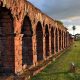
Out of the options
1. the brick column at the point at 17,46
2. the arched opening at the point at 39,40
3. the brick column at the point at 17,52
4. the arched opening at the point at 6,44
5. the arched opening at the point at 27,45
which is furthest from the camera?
the arched opening at the point at 39,40

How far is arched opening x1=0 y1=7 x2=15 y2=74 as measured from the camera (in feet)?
54.0

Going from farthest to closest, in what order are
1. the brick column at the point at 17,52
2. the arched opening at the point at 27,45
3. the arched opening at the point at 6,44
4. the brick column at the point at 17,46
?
the arched opening at the point at 27,45, the brick column at the point at 17,52, the brick column at the point at 17,46, the arched opening at the point at 6,44

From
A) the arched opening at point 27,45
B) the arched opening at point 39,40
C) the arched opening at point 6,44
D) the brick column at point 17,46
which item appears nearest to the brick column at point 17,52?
the brick column at point 17,46

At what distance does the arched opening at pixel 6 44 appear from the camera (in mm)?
16453

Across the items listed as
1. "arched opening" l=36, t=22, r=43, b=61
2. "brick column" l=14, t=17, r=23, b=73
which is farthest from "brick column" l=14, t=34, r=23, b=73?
"arched opening" l=36, t=22, r=43, b=61

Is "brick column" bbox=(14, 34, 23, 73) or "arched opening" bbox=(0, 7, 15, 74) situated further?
"brick column" bbox=(14, 34, 23, 73)

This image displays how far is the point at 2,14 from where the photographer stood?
1628 cm

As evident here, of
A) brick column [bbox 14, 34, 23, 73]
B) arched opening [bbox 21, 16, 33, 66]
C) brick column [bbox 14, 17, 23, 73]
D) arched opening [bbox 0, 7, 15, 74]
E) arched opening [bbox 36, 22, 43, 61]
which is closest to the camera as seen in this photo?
arched opening [bbox 0, 7, 15, 74]

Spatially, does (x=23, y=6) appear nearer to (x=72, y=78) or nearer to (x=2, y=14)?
(x=2, y=14)

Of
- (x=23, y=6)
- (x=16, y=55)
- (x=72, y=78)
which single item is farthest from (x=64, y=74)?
(x=23, y=6)

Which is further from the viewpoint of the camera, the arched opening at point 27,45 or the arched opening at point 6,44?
the arched opening at point 27,45

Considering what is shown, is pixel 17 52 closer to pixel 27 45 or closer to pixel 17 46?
pixel 17 46

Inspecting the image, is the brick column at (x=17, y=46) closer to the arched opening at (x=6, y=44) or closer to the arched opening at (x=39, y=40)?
the arched opening at (x=6, y=44)

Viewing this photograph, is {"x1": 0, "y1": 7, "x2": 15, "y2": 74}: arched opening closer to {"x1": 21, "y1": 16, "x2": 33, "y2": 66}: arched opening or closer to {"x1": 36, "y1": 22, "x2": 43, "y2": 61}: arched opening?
{"x1": 21, "y1": 16, "x2": 33, "y2": 66}: arched opening
